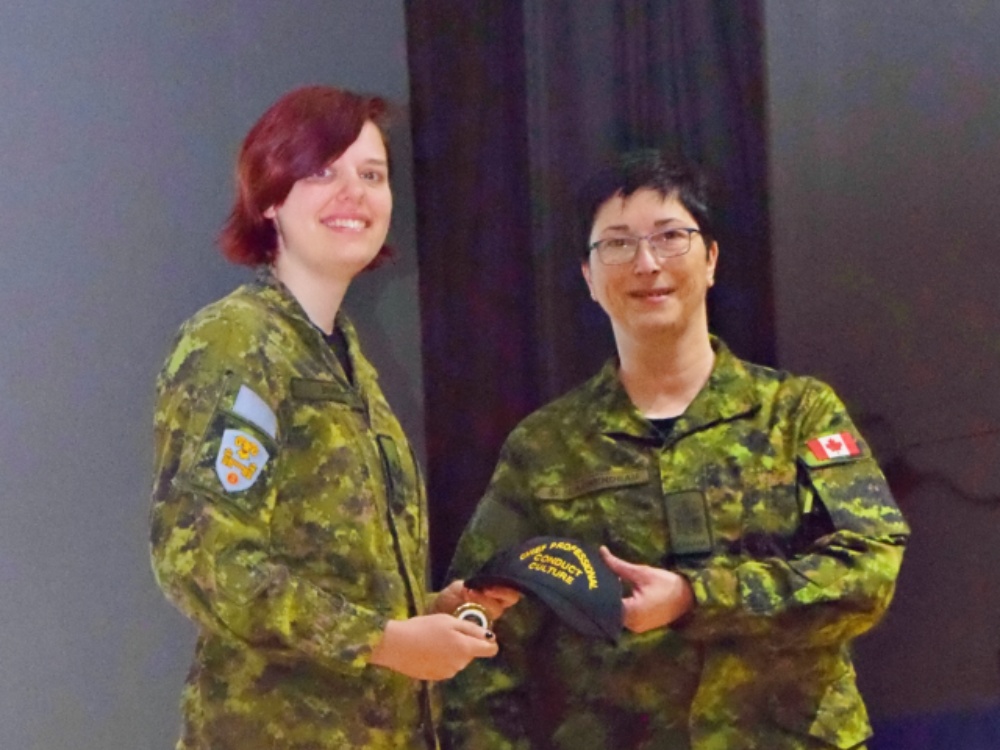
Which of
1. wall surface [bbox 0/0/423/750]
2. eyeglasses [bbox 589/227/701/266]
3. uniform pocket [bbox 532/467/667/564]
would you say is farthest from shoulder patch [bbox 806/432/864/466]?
wall surface [bbox 0/0/423/750]

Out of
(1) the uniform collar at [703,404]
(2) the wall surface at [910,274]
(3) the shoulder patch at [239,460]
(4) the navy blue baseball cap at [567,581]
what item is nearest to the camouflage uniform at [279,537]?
(3) the shoulder patch at [239,460]

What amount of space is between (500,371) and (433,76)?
543 mm

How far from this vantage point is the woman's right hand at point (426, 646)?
1.31m

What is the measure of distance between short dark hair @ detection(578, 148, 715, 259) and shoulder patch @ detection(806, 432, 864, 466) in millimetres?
305

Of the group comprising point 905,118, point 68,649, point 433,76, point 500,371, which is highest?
point 433,76

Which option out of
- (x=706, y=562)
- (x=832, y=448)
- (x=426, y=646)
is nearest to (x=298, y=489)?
(x=426, y=646)

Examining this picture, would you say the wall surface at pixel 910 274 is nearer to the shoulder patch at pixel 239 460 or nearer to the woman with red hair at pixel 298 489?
the woman with red hair at pixel 298 489

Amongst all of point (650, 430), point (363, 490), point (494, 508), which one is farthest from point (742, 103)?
point (363, 490)

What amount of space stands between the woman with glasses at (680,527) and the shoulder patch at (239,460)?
0.44m

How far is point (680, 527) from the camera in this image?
1.64 metres

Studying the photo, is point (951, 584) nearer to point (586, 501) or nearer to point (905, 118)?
point (586, 501)

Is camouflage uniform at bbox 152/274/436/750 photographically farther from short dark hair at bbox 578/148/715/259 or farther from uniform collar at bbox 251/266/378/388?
short dark hair at bbox 578/148/715/259

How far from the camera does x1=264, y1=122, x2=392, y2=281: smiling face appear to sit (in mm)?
1485

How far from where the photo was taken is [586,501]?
171cm
